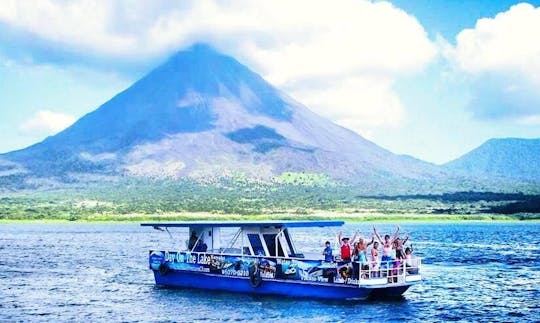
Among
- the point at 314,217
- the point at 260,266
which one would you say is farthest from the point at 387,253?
the point at 314,217

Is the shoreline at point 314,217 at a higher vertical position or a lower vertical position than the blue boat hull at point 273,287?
→ higher

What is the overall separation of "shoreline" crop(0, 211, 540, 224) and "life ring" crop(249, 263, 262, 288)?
115856 millimetres

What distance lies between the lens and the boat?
1337 inches

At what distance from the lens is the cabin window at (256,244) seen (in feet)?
124

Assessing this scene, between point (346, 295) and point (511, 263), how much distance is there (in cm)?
2766

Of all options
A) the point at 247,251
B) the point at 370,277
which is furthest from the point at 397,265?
the point at 247,251

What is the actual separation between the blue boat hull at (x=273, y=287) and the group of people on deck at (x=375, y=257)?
0.88m

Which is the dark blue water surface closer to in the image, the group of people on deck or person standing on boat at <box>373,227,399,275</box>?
the group of people on deck

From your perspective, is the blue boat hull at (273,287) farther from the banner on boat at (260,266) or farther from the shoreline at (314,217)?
the shoreline at (314,217)

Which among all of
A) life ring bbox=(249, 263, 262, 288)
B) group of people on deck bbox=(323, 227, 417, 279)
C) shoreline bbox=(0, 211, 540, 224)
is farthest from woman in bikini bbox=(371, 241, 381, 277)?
shoreline bbox=(0, 211, 540, 224)

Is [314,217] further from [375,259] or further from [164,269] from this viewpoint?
[375,259]

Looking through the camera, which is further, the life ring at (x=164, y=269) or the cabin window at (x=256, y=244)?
the life ring at (x=164, y=269)

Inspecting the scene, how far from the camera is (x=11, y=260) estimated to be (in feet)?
203

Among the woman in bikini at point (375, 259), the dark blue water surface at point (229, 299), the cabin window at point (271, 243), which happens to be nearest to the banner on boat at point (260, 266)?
the woman in bikini at point (375, 259)
